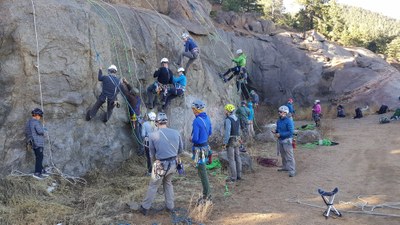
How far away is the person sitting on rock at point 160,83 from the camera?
40.2 ft

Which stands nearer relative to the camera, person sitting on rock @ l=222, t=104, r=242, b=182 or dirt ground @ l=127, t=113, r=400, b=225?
dirt ground @ l=127, t=113, r=400, b=225

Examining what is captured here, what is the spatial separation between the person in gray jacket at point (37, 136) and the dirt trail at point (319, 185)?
4.32 meters

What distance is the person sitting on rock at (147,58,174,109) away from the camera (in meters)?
12.3

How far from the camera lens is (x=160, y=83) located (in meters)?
12.5

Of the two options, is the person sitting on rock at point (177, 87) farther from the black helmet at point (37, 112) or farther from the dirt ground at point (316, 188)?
the black helmet at point (37, 112)

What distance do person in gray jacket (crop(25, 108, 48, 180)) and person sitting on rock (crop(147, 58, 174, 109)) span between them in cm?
427

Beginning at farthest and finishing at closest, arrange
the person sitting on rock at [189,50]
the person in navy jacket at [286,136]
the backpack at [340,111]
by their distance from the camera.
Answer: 1. the backpack at [340,111]
2. the person sitting on rock at [189,50]
3. the person in navy jacket at [286,136]

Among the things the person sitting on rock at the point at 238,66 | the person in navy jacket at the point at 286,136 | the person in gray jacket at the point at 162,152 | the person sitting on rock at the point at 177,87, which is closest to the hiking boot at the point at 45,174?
the person in gray jacket at the point at 162,152

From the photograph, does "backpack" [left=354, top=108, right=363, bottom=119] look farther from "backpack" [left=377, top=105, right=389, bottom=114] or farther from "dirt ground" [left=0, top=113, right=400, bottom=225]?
"dirt ground" [left=0, top=113, right=400, bottom=225]

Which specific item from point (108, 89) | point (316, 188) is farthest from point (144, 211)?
point (316, 188)

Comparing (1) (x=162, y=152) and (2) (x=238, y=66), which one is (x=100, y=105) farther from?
(2) (x=238, y=66)

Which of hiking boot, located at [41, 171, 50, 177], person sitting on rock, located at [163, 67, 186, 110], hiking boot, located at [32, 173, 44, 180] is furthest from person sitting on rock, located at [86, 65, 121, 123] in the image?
person sitting on rock, located at [163, 67, 186, 110]

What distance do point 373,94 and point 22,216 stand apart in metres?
24.6

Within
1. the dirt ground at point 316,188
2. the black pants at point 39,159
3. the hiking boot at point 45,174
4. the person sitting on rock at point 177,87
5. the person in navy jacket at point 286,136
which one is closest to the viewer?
the dirt ground at point 316,188
